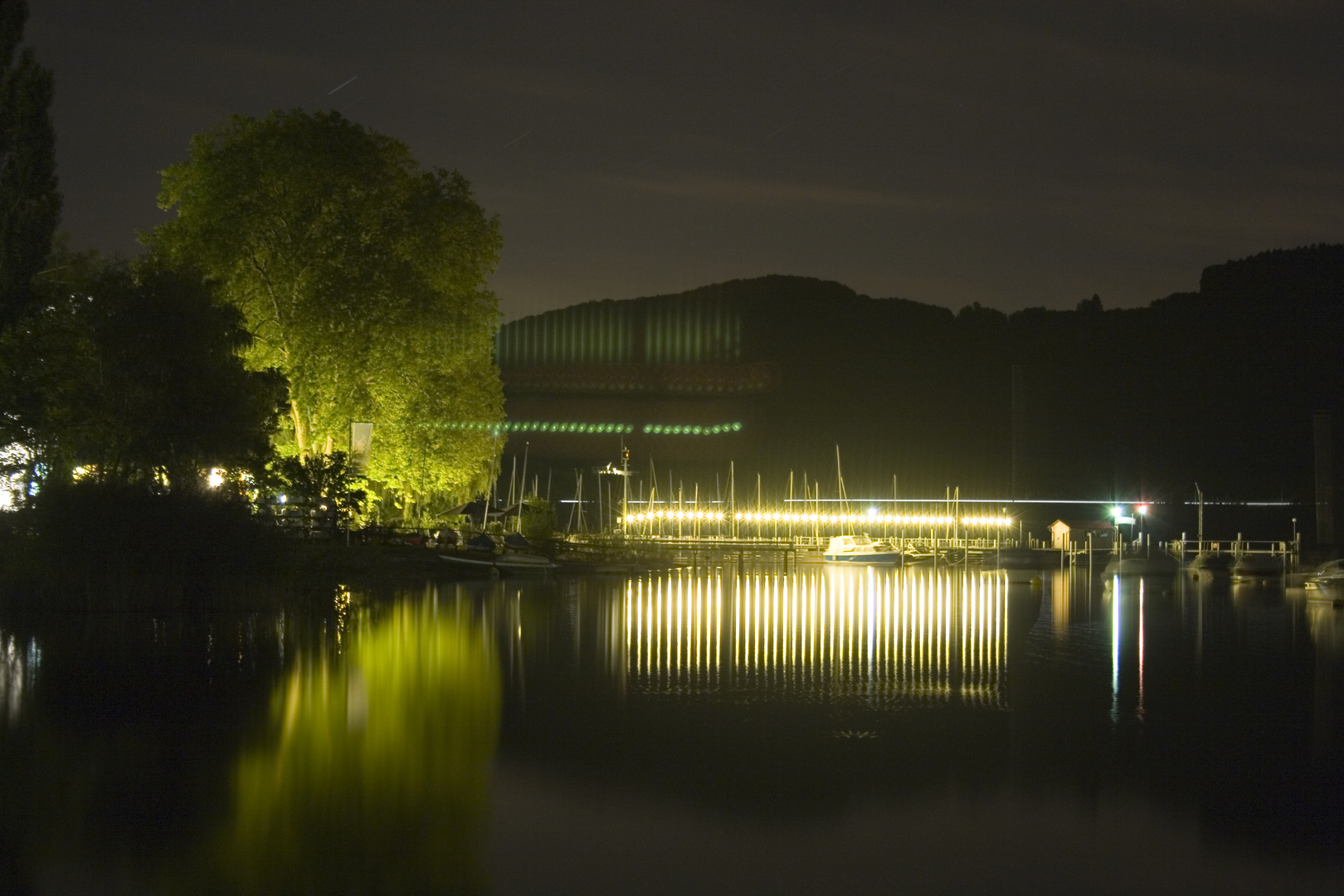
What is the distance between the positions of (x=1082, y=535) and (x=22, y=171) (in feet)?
232

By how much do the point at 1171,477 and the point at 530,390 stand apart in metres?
65.1

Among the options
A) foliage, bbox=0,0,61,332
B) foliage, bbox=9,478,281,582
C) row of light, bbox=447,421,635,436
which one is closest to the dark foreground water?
foliage, bbox=9,478,281,582

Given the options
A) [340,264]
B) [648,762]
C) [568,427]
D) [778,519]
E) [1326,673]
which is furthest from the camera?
[568,427]

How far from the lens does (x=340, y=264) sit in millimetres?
41812

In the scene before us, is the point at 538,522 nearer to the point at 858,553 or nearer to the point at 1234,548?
the point at 858,553

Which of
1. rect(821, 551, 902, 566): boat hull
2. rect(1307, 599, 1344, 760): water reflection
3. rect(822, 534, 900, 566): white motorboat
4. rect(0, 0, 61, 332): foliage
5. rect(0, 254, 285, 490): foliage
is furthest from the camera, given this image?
rect(822, 534, 900, 566): white motorboat


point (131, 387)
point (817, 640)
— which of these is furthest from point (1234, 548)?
point (131, 387)

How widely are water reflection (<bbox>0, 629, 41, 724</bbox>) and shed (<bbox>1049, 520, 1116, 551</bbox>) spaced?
62450 mm

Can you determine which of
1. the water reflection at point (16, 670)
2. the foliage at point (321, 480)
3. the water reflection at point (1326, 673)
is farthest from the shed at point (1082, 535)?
the water reflection at point (16, 670)

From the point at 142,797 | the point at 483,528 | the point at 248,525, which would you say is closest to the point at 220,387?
the point at 248,525

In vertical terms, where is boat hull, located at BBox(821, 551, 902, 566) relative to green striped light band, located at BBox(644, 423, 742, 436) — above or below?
below

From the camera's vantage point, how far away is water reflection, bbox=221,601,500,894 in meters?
8.84

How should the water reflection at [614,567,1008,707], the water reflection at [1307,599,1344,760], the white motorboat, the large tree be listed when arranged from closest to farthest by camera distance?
1. the water reflection at [1307,599,1344,760]
2. the water reflection at [614,567,1008,707]
3. the large tree
4. the white motorboat

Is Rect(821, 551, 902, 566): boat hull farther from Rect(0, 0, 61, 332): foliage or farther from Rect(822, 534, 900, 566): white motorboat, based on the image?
Rect(0, 0, 61, 332): foliage
